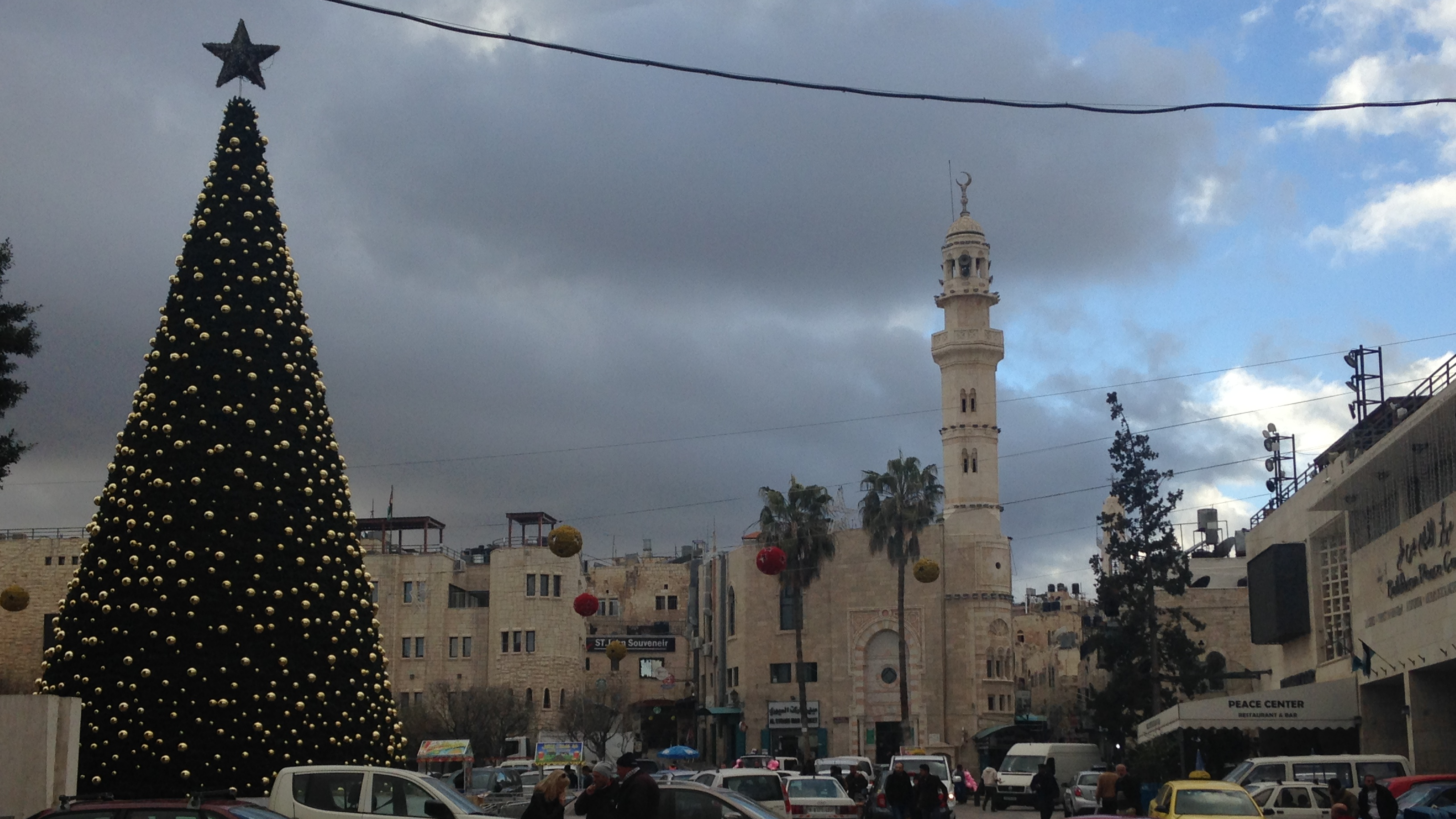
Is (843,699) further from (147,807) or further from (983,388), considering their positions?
(147,807)

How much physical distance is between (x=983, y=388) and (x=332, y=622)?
61.1m

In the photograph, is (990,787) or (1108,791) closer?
(1108,791)

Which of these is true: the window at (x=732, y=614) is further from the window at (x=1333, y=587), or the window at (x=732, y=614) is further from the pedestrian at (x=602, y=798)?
the pedestrian at (x=602, y=798)

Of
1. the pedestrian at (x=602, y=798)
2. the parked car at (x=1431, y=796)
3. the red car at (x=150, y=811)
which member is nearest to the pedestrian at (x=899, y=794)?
the parked car at (x=1431, y=796)

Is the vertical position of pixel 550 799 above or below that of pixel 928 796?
above

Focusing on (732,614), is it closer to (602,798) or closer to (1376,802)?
(1376,802)

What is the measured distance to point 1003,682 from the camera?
68.5 meters

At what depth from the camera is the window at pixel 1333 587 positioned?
121ft

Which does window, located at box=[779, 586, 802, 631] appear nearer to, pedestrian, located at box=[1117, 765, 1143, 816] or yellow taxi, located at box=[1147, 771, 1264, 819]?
pedestrian, located at box=[1117, 765, 1143, 816]

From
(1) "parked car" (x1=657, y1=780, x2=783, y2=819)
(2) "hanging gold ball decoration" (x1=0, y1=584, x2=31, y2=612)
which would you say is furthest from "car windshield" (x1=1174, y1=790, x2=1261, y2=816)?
(2) "hanging gold ball decoration" (x1=0, y1=584, x2=31, y2=612)

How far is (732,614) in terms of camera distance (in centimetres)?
7394

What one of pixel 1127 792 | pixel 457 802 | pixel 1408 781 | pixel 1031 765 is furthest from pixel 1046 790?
pixel 457 802

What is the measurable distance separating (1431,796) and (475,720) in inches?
1983

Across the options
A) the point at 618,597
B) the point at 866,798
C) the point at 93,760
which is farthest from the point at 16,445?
the point at 618,597
